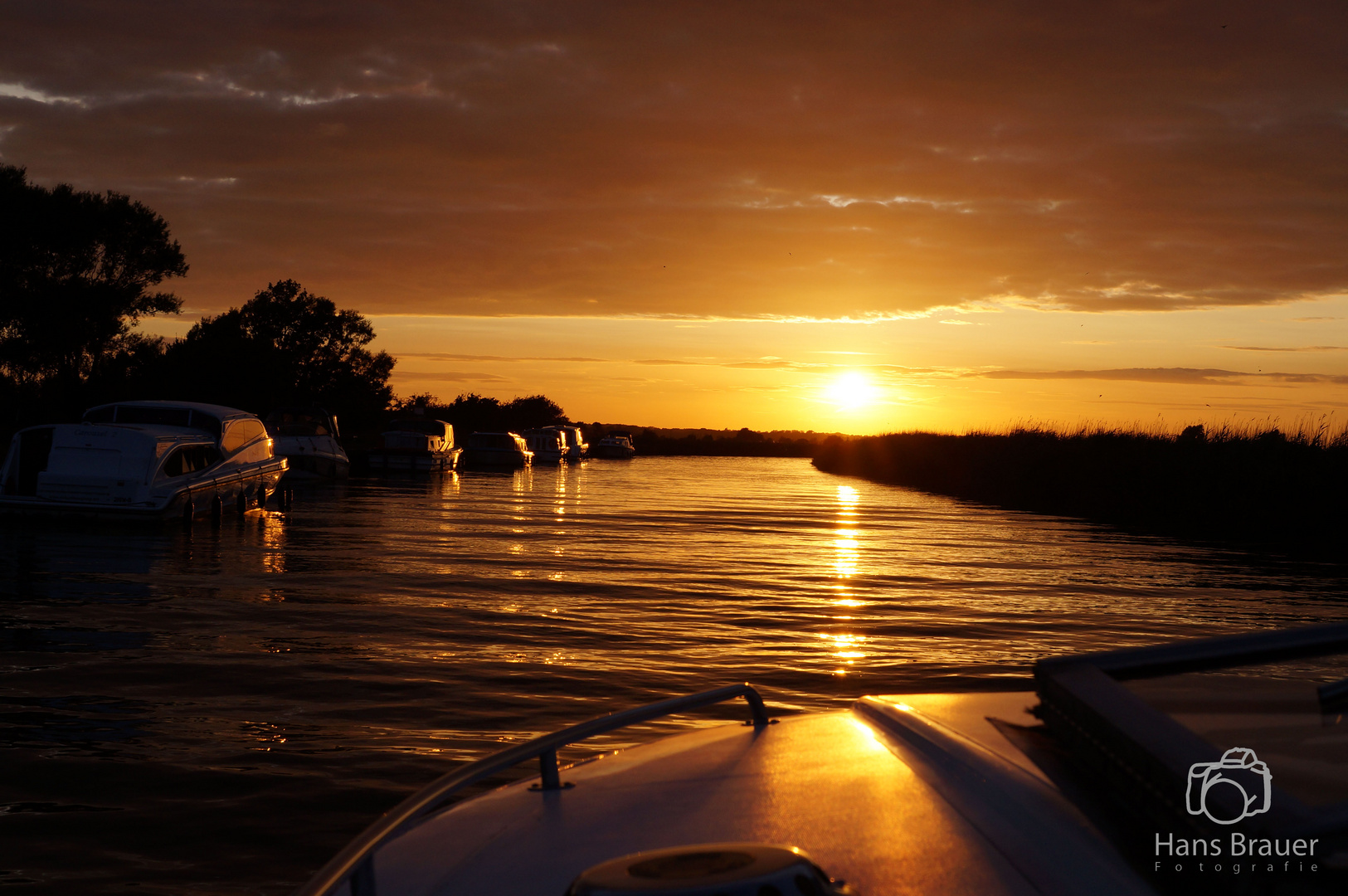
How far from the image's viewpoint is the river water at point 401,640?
4801 mm

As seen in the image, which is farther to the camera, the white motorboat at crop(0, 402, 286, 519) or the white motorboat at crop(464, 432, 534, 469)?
the white motorboat at crop(464, 432, 534, 469)

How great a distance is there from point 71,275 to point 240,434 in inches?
1219

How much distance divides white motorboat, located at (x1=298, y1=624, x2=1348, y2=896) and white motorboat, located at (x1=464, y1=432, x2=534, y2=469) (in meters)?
→ 52.7

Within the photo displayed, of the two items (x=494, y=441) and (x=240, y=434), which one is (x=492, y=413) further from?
(x=240, y=434)

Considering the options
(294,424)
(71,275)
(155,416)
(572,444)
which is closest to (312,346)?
(572,444)

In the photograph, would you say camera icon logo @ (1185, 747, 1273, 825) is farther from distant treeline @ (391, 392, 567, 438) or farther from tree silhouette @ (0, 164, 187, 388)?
distant treeline @ (391, 392, 567, 438)

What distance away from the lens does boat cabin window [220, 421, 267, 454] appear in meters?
→ 20.0

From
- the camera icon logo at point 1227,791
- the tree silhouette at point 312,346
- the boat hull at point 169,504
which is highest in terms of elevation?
the tree silhouette at point 312,346

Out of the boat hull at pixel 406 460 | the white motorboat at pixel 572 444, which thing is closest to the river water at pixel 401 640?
the boat hull at pixel 406 460

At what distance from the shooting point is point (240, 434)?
2073 cm

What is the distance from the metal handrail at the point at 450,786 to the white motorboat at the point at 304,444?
31.2 meters

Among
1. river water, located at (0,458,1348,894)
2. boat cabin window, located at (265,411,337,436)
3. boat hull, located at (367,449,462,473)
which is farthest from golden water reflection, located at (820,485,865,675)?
boat hull, located at (367,449,462,473)

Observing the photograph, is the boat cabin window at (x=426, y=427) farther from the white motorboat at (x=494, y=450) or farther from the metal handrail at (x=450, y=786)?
the metal handrail at (x=450, y=786)

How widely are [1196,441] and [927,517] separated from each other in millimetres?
8692
